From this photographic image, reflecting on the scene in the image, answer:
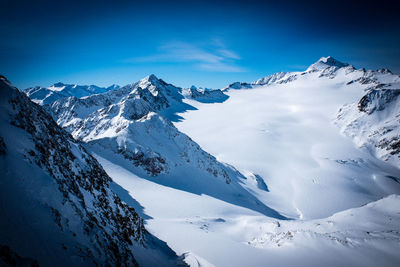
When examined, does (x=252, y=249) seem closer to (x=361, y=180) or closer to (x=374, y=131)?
(x=361, y=180)

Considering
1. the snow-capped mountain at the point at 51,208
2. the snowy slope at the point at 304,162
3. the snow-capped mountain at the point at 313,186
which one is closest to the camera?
the snow-capped mountain at the point at 51,208

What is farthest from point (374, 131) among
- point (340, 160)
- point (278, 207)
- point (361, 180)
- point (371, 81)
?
point (371, 81)

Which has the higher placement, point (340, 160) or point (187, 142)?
point (340, 160)

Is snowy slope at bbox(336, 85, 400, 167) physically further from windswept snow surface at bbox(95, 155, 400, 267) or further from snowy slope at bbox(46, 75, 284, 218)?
windswept snow surface at bbox(95, 155, 400, 267)

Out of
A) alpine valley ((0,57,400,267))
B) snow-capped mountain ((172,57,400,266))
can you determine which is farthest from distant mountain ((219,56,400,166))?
alpine valley ((0,57,400,267))

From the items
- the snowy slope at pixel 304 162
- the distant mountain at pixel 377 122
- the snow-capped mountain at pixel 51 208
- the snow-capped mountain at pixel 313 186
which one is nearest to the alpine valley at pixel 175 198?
the snow-capped mountain at pixel 51 208

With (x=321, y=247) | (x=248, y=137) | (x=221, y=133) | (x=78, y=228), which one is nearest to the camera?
(x=78, y=228)

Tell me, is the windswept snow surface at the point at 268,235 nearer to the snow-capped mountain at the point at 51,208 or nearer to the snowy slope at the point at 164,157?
the snow-capped mountain at the point at 51,208
